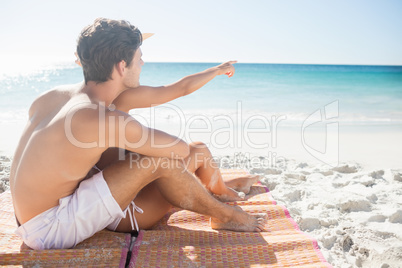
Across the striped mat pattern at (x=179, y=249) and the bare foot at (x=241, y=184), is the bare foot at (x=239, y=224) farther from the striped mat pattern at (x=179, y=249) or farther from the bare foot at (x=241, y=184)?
the bare foot at (x=241, y=184)

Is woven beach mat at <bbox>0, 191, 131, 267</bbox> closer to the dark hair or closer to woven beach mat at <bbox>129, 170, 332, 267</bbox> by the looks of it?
woven beach mat at <bbox>129, 170, 332, 267</bbox>

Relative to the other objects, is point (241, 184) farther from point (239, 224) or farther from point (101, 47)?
point (101, 47)

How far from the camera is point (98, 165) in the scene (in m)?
2.31

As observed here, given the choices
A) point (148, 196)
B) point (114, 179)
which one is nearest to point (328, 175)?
point (148, 196)

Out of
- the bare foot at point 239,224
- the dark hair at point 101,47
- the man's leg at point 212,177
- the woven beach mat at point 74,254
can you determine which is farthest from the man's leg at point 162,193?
the dark hair at point 101,47

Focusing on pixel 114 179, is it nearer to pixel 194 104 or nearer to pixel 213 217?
pixel 213 217

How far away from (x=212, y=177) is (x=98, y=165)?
2.93 feet

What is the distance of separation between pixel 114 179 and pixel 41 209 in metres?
0.42

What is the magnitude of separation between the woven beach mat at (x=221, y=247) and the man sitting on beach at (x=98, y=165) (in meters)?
0.12

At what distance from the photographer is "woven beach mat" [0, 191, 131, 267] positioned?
180 cm

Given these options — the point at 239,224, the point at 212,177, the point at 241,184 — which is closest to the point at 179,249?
the point at 239,224

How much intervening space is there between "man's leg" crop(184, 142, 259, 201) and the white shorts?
74cm

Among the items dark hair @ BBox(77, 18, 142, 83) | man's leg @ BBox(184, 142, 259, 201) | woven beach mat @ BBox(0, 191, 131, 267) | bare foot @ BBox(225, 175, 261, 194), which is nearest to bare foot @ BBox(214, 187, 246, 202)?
man's leg @ BBox(184, 142, 259, 201)

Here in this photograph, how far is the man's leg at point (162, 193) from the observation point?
193 centimetres
